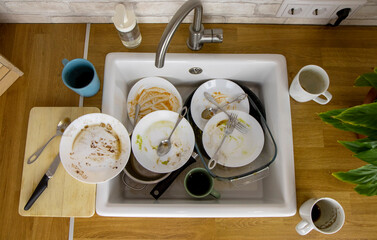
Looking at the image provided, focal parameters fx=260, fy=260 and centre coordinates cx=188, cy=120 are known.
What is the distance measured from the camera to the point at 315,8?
80cm

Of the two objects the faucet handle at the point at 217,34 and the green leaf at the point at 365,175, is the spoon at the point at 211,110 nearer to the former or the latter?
the faucet handle at the point at 217,34

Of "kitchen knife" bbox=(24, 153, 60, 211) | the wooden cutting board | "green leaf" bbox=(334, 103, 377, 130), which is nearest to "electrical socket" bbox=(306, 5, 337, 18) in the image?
"green leaf" bbox=(334, 103, 377, 130)

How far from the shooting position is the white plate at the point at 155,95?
34.9 inches

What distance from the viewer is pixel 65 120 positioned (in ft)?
2.52

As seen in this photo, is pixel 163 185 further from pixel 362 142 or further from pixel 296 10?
pixel 296 10

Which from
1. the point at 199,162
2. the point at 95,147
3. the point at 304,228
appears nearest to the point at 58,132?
the point at 95,147

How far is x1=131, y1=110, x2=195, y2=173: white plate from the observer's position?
83 centimetres

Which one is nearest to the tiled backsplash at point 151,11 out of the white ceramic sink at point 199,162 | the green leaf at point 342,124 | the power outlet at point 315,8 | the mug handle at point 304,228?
the power outlet at point 315,8

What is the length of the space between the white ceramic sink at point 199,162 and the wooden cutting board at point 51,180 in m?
0.05

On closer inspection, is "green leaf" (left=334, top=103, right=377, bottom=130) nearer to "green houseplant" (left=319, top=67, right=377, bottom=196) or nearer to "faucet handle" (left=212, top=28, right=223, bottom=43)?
"green houseplant" (left=319, top=67, right=377, bottom=196)

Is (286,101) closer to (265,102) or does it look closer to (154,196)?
(265,102)

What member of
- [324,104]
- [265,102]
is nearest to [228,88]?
[265,102]

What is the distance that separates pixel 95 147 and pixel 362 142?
705 mm

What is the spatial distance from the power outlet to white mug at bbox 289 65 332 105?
0.21m
